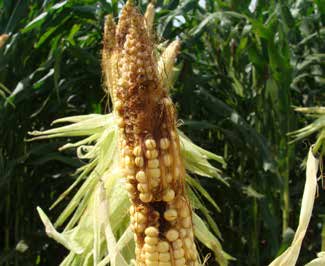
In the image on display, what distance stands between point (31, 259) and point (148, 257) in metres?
2.35

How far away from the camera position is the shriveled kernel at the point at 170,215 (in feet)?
2.74

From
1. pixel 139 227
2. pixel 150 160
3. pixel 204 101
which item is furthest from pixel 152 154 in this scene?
pixel 204 101

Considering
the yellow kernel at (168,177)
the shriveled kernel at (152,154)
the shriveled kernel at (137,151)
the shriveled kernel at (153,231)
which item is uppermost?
the shriveled kernel at (137,151)

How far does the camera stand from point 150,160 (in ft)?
2.68

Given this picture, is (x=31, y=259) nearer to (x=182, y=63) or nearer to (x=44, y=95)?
(x=44, y=95)

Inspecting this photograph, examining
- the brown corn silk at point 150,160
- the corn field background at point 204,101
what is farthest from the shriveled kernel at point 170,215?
the corn field background at point 204,101

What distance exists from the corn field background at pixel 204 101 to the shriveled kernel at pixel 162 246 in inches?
69.0

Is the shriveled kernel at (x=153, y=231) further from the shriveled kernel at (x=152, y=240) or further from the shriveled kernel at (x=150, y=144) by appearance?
the shriveled kernel at (x=150, y=144)

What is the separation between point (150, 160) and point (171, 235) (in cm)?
11

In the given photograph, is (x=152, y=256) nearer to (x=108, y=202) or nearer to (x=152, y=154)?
(x=152, y=154)

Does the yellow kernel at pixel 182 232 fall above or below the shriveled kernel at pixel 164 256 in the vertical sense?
above

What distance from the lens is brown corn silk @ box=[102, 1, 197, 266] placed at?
2.69ft

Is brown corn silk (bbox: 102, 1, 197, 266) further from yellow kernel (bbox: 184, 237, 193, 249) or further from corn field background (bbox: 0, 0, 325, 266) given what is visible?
corn field background (bbox: 0, 0, 325, 266)

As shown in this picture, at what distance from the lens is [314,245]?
332cm
